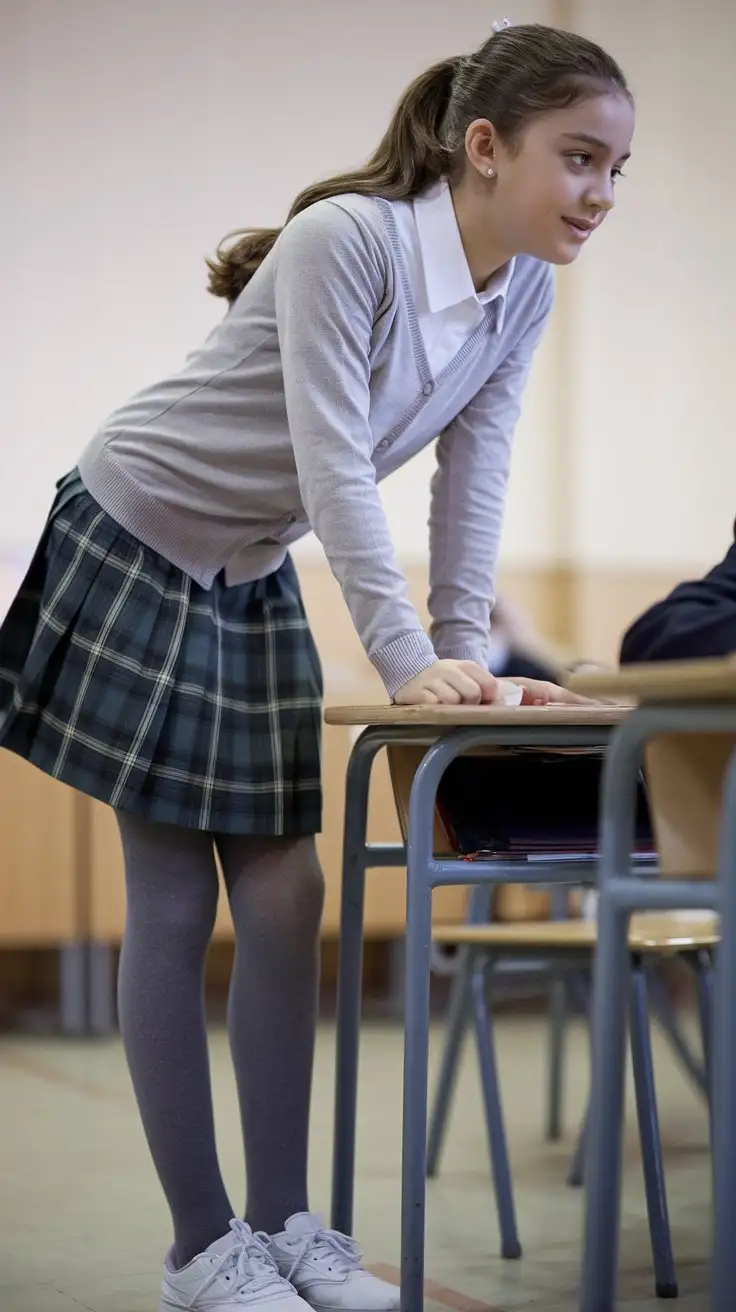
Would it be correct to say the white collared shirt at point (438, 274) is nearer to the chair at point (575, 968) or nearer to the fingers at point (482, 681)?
the fingers at point (482, 681)

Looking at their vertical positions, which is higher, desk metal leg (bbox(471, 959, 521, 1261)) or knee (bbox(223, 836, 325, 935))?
knee (bbox(223, 836, 325, 935))

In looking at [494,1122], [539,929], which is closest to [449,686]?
[494,1122]

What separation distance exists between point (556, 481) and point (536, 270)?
347 centimetres

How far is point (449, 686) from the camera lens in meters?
1.41

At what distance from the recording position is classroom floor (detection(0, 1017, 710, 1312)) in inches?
69.9

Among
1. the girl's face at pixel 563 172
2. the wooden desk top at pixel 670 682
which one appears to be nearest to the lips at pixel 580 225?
the girl's face at pixel 563 172

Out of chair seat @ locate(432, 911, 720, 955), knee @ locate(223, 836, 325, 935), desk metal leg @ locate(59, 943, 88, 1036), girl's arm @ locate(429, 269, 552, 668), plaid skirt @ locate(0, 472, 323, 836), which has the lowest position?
desk metal leg @ locate(59, 943, 88, 1036)

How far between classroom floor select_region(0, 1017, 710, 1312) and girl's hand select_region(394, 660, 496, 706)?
2.27 ft

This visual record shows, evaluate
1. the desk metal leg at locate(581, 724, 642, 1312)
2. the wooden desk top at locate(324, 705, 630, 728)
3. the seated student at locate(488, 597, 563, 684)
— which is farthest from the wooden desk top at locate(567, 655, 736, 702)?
the seated student at locate(488, 597, 563, 684)

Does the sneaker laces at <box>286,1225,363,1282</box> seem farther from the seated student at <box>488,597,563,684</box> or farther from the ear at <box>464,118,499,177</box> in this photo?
the seated student at <box>488,597,563,684</box>

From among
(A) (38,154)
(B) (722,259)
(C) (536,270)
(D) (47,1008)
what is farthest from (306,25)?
(C) (536,270)

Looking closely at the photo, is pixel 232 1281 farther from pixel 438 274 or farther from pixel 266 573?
pixel 438 274

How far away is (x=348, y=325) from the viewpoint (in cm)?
147

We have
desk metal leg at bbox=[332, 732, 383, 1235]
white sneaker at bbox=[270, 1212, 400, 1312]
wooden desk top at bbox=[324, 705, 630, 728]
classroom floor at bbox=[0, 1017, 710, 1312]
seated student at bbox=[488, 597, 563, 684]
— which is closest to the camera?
wooden desk top at bbox=[324, 705, 630, 728]
